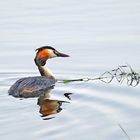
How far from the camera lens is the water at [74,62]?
31.9 feet

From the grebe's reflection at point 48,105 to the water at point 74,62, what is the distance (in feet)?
0.09

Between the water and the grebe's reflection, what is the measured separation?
0.03 m

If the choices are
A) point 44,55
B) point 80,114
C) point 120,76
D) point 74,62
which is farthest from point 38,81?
point 80,114

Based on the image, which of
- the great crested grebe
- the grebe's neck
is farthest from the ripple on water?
the grebe's neck

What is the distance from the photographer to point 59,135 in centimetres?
923

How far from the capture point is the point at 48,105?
448 inches

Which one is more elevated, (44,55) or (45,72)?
(44,55)

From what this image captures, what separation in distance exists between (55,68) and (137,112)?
12.9 ft

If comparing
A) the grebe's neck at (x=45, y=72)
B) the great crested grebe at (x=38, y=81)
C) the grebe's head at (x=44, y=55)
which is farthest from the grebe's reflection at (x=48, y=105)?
the grebe's head at (x=44, y=55)

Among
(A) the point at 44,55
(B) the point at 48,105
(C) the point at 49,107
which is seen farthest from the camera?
(A) the point at 44,55

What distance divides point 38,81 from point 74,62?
1886 millimetres

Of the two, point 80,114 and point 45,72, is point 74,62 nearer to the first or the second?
point 45,72

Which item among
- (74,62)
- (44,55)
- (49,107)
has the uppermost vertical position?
(44,55)

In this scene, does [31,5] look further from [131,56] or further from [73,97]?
[73,97]
